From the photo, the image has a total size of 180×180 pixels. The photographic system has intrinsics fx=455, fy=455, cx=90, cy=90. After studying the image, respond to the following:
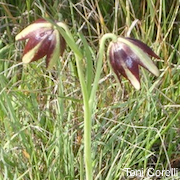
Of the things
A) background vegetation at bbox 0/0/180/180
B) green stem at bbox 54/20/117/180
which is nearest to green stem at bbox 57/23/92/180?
green stem at bbox 54/20/117/180

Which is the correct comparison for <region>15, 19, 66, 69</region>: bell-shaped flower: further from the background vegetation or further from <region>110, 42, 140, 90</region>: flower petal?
the background vegetation

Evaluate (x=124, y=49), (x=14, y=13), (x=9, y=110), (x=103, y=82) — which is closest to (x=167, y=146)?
(x=103, y=82)

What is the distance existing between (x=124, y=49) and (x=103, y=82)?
519 mm

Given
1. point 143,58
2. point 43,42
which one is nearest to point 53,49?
point 43,42

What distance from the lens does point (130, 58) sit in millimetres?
612

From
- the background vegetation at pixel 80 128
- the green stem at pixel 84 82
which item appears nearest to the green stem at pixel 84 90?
the green stem at pixel 84 82

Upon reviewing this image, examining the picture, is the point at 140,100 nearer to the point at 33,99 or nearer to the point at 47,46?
the point at 33,99

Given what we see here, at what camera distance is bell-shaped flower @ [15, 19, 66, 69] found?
62 centimetres

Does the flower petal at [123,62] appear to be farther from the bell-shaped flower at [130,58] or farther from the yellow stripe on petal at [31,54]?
the yellow stripe on petal at [31,54]

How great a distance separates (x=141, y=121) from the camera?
101 cm

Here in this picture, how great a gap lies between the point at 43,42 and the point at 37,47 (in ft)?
0.04

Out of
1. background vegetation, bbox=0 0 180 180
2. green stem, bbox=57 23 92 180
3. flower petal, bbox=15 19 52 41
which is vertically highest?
flower petal, bbox=15 19 52 41

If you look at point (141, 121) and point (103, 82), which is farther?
point (103, 82)

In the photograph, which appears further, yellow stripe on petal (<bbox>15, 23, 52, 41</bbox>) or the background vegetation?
the background vegetation
